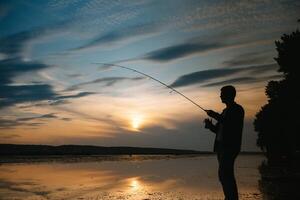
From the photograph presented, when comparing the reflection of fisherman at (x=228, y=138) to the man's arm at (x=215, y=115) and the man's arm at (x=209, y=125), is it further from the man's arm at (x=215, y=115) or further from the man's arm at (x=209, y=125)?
the man's arm at (x=209, y=125)

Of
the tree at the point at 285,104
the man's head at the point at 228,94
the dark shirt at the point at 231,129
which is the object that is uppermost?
the tree at the point at 285,104

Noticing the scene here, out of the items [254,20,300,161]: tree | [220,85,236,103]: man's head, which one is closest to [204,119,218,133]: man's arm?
[220,85,236,103]: man's head

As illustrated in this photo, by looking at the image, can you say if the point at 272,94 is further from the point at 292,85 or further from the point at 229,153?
the point at 229,153

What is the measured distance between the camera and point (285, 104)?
109 feet

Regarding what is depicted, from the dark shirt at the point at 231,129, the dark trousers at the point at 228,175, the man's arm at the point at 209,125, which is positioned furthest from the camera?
the man's arm at the point at 209,125

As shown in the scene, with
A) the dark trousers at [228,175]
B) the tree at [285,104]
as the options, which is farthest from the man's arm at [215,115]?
the tree at [285,104]

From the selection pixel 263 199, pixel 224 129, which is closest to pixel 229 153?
pixel 224 129

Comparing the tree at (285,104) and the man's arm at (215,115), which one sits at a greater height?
the tree at (285,104)

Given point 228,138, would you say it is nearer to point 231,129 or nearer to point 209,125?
point 231,129

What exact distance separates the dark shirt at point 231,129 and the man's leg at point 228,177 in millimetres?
137

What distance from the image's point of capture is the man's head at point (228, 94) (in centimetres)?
712

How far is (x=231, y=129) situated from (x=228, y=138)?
0.54 feet

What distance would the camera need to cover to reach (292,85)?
102 feet

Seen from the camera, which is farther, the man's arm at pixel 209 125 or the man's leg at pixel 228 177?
the man's arm at pixel 209 125
